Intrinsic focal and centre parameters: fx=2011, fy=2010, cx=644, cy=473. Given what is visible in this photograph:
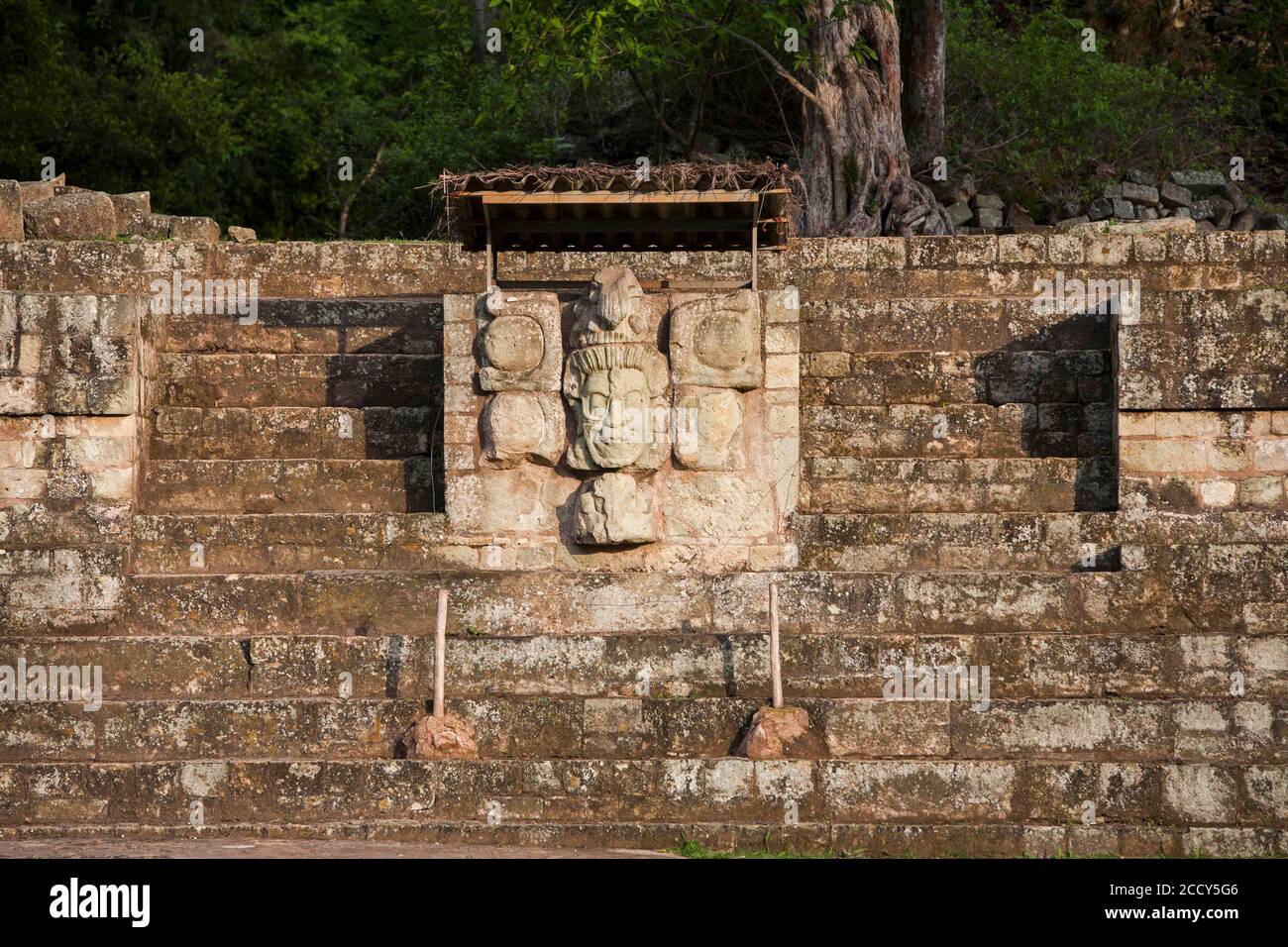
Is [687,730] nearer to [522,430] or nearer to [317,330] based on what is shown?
[522,430]

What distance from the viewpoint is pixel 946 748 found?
10.5 meters

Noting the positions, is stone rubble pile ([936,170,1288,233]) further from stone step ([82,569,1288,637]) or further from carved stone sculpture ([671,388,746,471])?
stone step ([82,569,1288,637])

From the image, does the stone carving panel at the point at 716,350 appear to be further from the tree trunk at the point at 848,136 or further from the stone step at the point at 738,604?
the tree trunk at the point at 848,136

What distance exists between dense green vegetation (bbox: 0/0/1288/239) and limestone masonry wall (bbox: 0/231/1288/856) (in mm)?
5556

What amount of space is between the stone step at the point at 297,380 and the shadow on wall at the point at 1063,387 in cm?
381

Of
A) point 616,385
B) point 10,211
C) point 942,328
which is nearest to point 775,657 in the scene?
point 616,385

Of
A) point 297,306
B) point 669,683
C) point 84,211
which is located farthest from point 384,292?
point 669,683

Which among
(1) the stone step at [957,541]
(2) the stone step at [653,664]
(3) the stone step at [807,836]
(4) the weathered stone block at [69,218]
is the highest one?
(4) the weathered stone block at [69,218]

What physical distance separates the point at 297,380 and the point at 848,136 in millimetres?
6554

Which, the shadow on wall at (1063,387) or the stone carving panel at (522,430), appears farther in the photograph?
the shadow on wall at (1063,387)

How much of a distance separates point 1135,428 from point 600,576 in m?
3.52

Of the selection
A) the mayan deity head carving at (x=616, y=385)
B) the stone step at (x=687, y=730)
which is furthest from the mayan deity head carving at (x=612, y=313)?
the stone step at (x=687, y=730)

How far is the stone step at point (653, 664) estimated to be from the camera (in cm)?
1092

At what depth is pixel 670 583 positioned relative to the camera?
11508 mm
